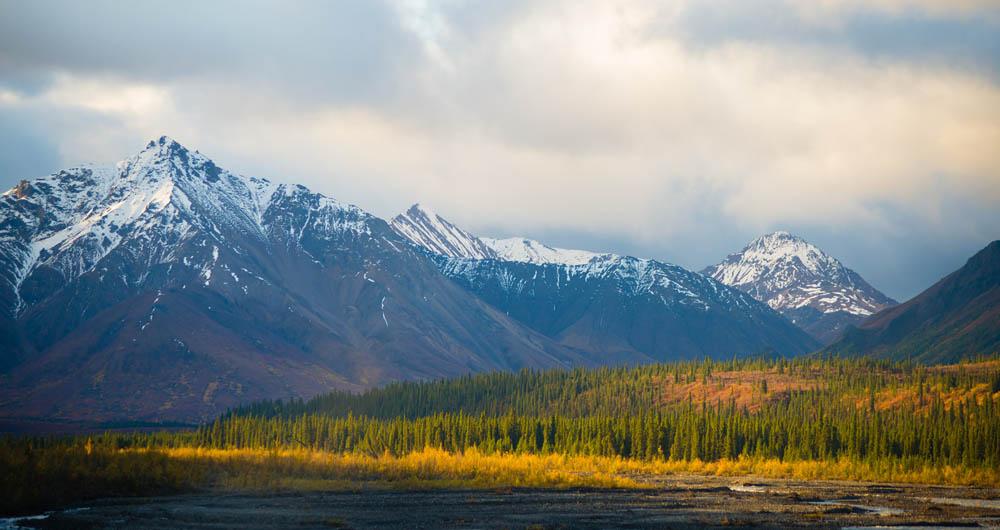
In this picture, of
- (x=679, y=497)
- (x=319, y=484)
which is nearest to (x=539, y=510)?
(x=679, y=497)

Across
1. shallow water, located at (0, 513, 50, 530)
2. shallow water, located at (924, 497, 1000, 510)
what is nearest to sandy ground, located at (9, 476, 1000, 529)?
shallow water, located at (924, 497, 1000, 510)

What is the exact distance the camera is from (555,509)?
3777 inches

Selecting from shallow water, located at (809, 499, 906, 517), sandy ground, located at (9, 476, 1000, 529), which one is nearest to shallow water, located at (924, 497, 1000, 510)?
sandy ground, located at (9, 476, 1000, 529)

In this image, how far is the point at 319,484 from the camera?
399ft

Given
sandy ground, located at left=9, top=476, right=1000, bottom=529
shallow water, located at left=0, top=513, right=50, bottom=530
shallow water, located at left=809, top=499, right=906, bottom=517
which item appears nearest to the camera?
shallow water, located at left=0, top=513, right=50, bottom=530

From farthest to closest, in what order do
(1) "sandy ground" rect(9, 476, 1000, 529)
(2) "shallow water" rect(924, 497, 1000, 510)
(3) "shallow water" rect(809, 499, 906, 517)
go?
(2) "shallow water" rect(924, 497, 1000, 510) → (3) "shallow water" rect(809, 499, 906, 517) → (1) "sandy ground" rect(9, 476, 1000, 529)

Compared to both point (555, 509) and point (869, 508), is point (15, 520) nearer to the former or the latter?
point (555, 509)

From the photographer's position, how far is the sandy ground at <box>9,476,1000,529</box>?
82562mm

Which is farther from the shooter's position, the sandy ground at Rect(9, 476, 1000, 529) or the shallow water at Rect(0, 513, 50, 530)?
the sandy ground at Rect(9, 476, 1000, 529)

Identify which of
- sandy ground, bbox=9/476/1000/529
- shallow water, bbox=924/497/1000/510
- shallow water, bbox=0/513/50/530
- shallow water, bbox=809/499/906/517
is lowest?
shallow water, bbox=0/513/50/530

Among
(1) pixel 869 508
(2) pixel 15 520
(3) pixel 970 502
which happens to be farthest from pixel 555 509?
(2) pixel 15 520

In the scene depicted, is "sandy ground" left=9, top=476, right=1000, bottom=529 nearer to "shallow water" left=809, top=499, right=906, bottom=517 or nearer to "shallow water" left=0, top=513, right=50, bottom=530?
"shallow water" left=809, top=499, right=906, bottom=517

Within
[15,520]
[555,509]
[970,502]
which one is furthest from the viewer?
[970,502]

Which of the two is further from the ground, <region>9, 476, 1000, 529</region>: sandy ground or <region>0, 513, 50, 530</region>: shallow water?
<region>9, 476, 1000, 529</region>: sandy ground
